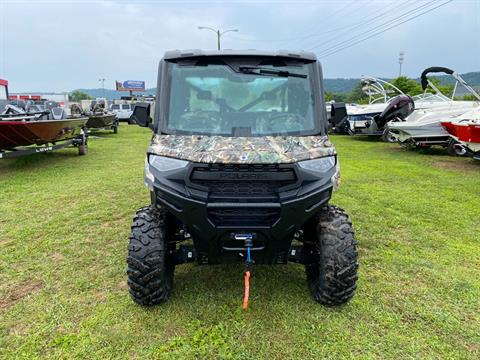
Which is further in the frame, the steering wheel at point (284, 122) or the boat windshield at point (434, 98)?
the boat windshield at point (434, 98)

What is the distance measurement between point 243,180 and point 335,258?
0.93 metres

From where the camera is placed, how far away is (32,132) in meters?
7.95

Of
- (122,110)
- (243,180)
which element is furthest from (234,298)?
(122,110)

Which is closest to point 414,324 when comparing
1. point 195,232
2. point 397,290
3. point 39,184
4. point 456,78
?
point 397,290

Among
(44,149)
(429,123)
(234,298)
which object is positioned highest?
(429,123)

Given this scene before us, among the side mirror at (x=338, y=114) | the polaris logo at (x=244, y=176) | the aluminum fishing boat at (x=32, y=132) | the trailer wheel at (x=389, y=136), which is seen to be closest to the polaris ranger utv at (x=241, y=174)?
the polaris logo at (x=244, y=176)

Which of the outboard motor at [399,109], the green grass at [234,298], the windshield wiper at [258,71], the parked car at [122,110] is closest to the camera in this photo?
the green grass at [234,298]

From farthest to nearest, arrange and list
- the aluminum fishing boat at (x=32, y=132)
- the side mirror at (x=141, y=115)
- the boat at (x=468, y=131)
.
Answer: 1. the boat at (x=468, y=131)
2. the aluminum fishing boat at (x=32, y=132)
3. the side mirror at (x=141, y=115)

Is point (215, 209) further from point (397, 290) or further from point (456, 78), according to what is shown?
point (456, 78)

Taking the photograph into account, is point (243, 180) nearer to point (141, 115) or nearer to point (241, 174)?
point (241, 174)

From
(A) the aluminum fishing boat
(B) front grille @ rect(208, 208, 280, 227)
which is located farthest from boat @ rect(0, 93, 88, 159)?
(B) front grille @ rect(208, 208, 280, 227)

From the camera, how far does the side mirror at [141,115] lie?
3469 mm

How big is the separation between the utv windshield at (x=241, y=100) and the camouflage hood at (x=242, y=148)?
0.12 meters

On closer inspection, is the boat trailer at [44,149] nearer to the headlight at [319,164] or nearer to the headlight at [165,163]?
the headlight at [165,163]
